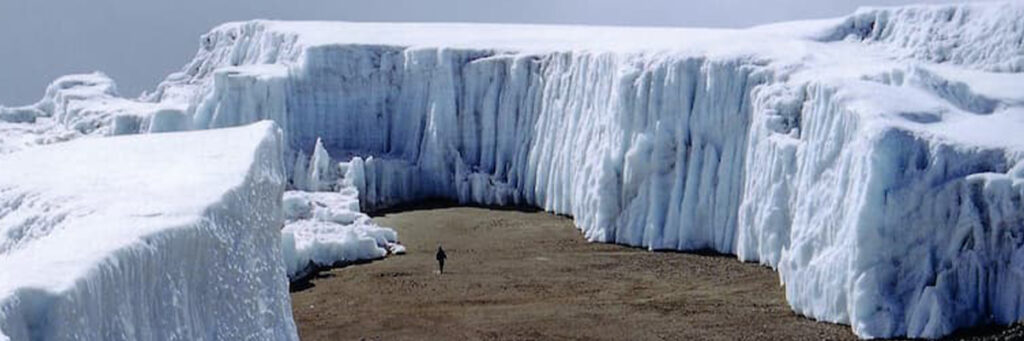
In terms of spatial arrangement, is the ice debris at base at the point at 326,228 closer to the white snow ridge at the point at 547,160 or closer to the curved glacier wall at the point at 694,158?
the white snow ridge at the point at 547,160

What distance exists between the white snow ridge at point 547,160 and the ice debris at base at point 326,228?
10cm

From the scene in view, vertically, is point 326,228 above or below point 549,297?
below

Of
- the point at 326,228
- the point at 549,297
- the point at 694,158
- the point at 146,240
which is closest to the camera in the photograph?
the point at 146,240

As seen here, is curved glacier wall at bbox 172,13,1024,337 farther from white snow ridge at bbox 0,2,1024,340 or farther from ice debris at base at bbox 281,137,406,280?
ice debris at base at bbox 281,137,406,280

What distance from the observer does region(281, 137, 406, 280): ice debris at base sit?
38.1m

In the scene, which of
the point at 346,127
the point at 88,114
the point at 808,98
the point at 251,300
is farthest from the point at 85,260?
the point at 88,114

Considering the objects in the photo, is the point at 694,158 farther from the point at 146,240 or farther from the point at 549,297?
the point at 146,240

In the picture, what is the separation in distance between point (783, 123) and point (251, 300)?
1838 cm

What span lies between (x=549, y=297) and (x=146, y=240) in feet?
61.2

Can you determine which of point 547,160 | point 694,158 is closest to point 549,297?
point 694,158

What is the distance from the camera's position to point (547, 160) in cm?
4719

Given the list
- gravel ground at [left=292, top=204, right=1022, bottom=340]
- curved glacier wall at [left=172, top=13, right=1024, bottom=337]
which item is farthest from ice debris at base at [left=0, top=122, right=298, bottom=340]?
curved glacier wall at [left=172, top=13, right=1024, bottom=337]

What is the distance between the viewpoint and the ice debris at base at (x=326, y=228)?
38062 millimetres

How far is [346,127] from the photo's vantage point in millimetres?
52656
